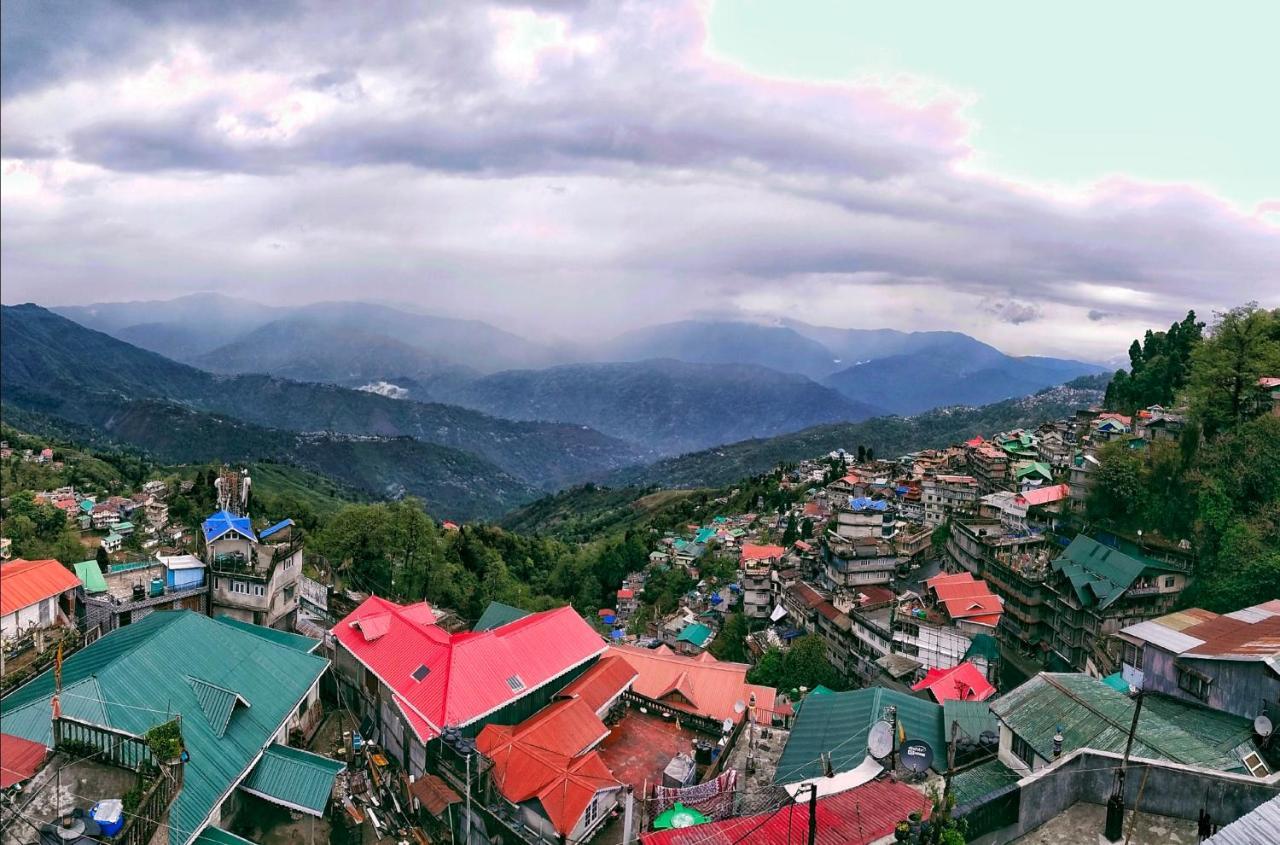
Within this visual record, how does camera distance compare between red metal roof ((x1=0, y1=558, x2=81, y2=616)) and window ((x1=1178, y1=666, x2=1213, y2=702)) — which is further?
window ((x1=1178, y1=666, x2=1213, y2=702))

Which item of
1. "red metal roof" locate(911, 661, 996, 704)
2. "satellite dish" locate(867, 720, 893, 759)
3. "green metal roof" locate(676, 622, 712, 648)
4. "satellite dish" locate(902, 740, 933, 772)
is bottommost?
"green metal roof" locate(676, 622, 712, 648)

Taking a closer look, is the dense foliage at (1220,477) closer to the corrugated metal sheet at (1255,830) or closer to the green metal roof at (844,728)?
the green metal roof at (844,728)

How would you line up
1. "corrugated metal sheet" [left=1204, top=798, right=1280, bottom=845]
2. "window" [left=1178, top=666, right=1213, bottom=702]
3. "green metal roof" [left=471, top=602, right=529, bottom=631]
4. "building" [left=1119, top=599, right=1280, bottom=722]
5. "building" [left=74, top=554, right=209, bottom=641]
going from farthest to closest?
"green metal roof" [left=471, top=602, right=529, bottom=631] → "building" [left=74, top=554, right=209, bottom=641] → "window" [left=1178, top=666, right=1213, bottom=702] → "building" [left=1119, top=599, right=1280, bottom=722] → "corrugated metal sheet" [left=1204, top=798, right=1280, bottom=845]

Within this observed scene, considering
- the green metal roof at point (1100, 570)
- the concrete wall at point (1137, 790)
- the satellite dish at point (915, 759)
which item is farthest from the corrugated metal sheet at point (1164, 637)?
the concrete wall at point (1137, 790)

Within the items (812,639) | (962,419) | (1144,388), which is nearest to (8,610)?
(812,639)

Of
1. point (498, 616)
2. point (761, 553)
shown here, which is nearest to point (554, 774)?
point (498, 616)

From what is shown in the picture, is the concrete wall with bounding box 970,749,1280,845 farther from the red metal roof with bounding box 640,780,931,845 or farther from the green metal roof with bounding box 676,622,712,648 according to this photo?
the green metal roof with bounding box 676,622,712,648

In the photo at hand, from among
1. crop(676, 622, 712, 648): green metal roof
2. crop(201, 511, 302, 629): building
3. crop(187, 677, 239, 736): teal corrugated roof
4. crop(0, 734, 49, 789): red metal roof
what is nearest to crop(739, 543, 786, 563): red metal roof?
crop(676, 622, 712, 648): green metal roof
